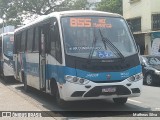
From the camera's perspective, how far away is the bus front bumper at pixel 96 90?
411 inches

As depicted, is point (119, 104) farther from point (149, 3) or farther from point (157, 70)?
point (149, 3)

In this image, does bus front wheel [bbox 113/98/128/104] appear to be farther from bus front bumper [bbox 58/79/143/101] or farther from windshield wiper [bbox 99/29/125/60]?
windshield wiper [bbox 99/29/125/60]

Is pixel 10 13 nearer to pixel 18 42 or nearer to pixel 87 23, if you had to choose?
pixel 18 42

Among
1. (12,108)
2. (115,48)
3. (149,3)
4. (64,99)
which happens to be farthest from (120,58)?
(149,3)

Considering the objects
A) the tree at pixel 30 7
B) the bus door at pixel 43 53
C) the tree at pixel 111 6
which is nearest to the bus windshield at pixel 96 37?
the bus door at pixel 43 53

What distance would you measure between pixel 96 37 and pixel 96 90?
1574 millimetres

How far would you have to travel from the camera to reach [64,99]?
10758mm

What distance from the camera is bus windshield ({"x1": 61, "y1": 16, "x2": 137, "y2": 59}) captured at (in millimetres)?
10805

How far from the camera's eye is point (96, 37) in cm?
1109

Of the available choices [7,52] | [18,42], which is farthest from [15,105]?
[7,52]

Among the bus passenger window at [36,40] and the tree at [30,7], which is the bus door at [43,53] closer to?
the bus passenger window at [36,40]

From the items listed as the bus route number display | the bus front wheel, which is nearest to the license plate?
the bus front wheel

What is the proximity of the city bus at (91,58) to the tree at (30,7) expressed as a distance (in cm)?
4561

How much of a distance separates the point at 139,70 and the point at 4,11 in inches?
1994
